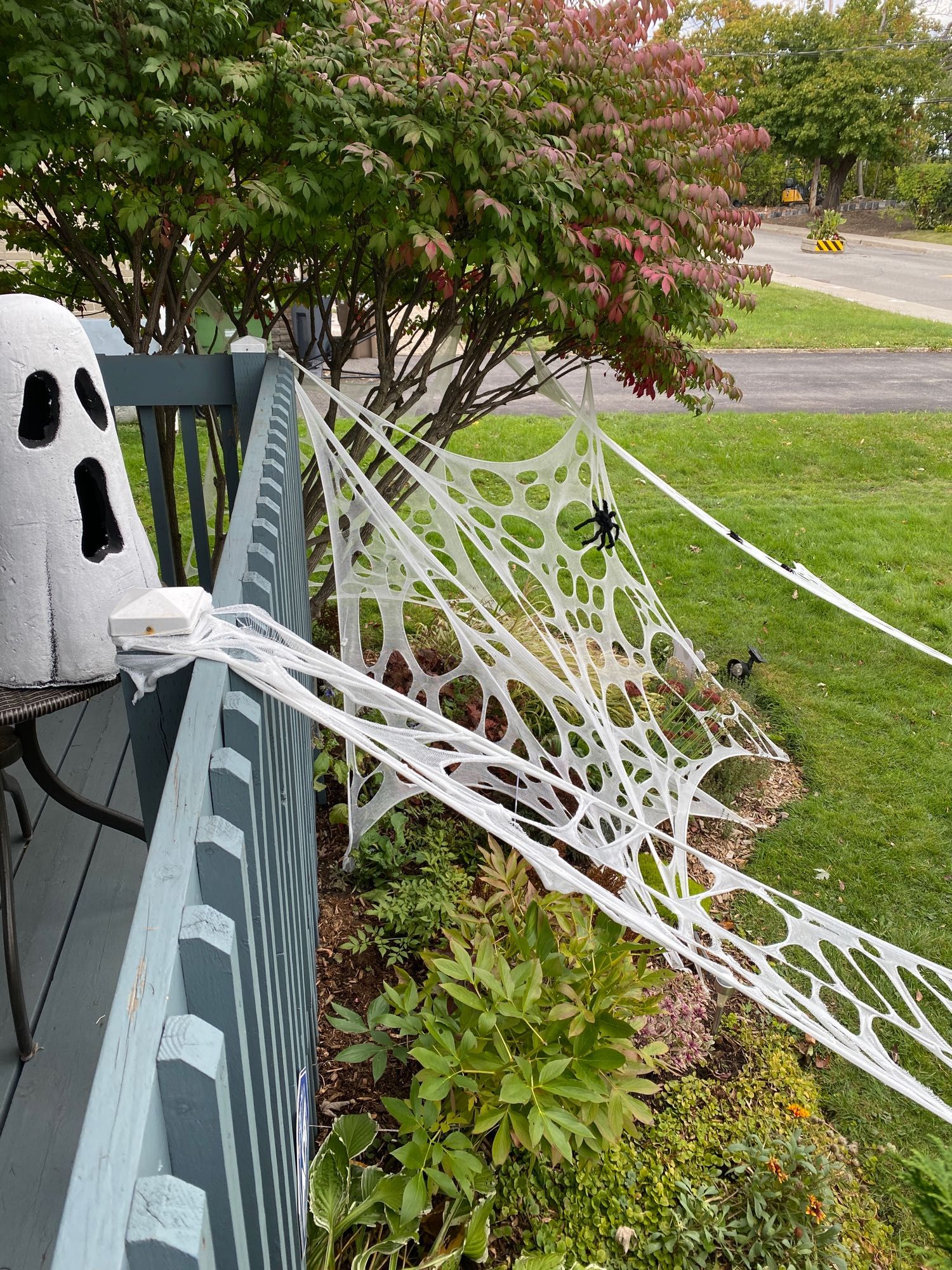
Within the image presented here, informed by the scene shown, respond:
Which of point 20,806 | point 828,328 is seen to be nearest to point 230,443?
point 20,806

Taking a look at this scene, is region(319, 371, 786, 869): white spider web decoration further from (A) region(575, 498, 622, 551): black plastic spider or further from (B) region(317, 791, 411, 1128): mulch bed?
(B) region(317, 791, 411, 1128): mulch bed

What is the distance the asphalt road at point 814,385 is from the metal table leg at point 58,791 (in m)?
6.77

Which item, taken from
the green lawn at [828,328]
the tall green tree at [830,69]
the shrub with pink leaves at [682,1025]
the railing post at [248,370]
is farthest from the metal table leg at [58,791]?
the tall green tree at [830,69]

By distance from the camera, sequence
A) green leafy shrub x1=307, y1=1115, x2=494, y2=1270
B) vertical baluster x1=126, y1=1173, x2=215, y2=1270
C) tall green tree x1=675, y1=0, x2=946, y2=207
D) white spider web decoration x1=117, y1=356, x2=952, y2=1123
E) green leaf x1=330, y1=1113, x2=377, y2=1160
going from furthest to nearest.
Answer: tall green tree x1=675, y1=0, x2=946, y2=207
green leaf x1=330, y1=1113, x2=377, y2=1160
green leafy shrub x1=307, y1=1115, x2=494, y2=1270
white spider web decoration x1=117, y1=356, x2=952, y2=1123
vertical baluster x1=126, y1=1173, x2=215, y2=1270

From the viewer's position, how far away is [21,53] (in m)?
2.58

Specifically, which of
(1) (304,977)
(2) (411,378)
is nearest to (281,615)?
(1) (304,977)

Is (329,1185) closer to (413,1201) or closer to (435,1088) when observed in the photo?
(413,1201)

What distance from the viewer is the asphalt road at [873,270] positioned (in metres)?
18.3

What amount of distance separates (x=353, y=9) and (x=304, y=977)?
3.19 meters

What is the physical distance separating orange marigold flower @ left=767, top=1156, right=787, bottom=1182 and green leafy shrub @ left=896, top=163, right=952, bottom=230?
37088 mm

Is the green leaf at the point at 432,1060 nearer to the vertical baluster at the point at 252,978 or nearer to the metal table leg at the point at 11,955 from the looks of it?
the vertical baluster at the point at 252,978

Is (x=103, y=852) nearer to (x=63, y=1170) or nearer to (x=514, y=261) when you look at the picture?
(x=63, y=1170)

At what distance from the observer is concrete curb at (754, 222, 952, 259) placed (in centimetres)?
2606

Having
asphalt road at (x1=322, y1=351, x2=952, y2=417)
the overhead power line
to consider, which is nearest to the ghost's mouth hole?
asphalt road at (x1=322, y1=351, x2=952, y2=417)
